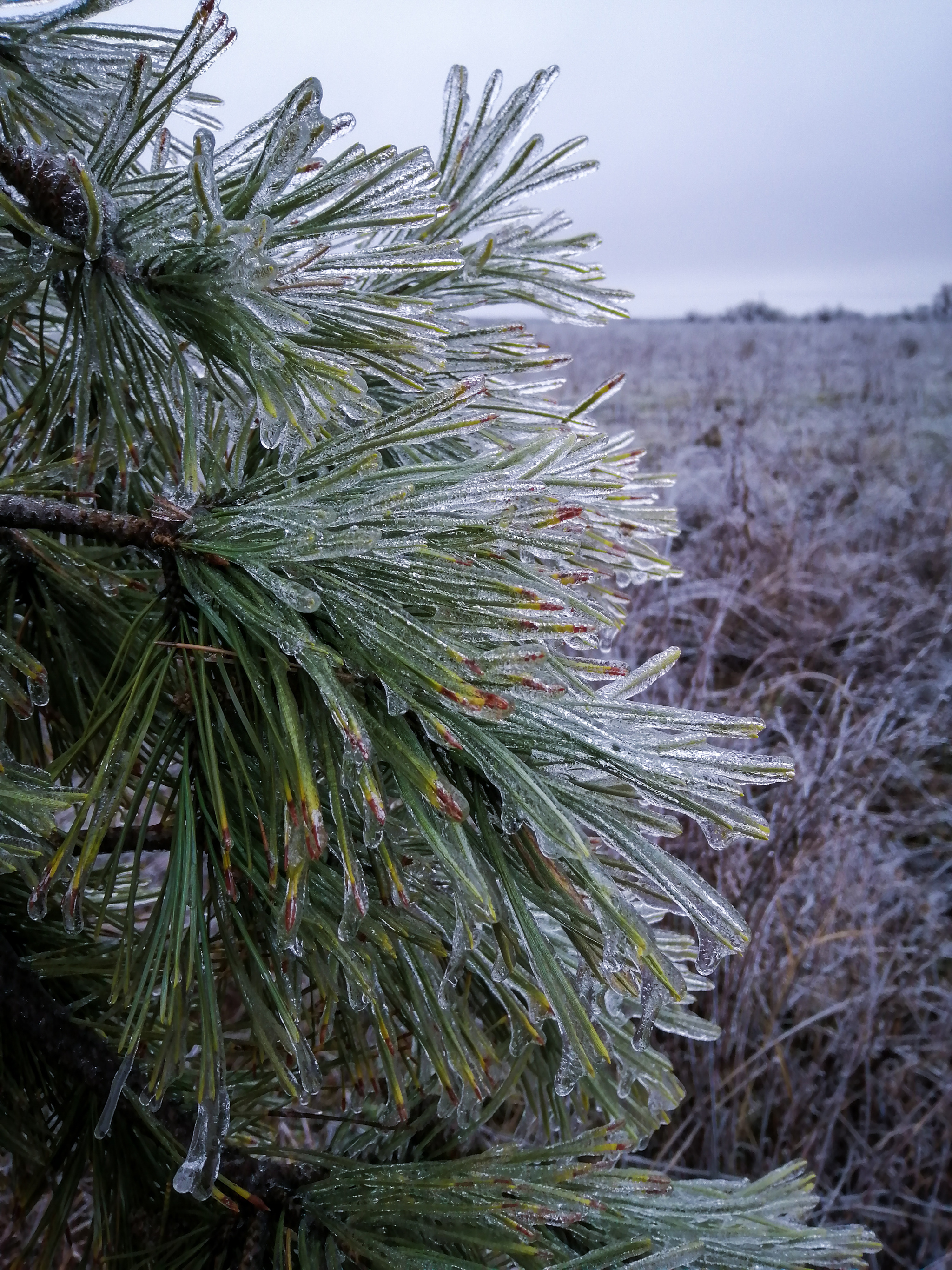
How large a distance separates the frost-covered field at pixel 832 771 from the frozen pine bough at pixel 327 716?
2.15ft

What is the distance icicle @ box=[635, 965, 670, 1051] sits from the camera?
281 mm

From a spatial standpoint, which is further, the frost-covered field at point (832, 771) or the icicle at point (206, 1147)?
the frost-covered field at point (832, 771)

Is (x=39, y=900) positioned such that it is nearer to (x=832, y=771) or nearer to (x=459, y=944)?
(x=459, y=944)

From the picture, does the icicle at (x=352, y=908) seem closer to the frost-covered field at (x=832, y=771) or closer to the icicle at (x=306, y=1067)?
the icicle at (x=306, y=1067)

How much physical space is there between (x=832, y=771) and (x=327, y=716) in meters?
1.06

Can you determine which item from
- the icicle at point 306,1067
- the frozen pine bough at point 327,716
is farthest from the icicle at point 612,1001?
the icicle at point 306,1067

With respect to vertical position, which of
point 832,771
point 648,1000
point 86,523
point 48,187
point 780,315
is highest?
point 780,315

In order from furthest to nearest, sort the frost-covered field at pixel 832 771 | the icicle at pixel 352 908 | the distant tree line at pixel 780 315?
the distant tree line at pixel 780 315 < the frost-covered field at pixel 832 771 < the icicle at pixel 352 908

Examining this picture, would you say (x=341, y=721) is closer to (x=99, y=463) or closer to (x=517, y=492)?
(x=517, y=492)

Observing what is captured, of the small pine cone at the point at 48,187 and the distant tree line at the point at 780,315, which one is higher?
the distant tree line at the point at 780,315

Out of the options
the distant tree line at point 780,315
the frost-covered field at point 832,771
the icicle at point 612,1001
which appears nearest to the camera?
the icicle at point 612,1001

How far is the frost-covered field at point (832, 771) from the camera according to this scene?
1140 millimetres

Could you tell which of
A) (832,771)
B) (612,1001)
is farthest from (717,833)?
(832,771)

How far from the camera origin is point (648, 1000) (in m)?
0.28
